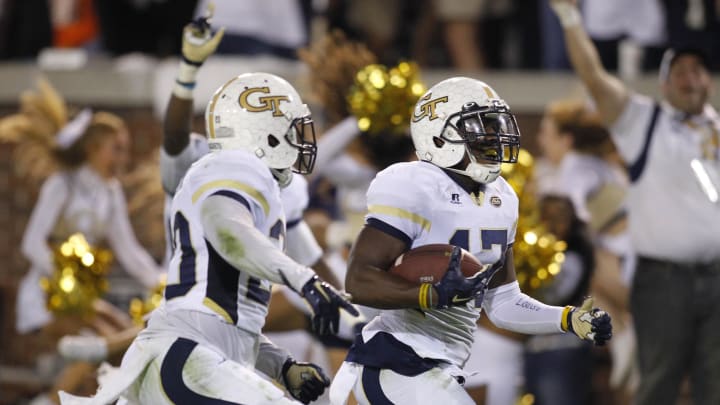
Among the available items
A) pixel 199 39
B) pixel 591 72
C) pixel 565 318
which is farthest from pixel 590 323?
pixel 591 72

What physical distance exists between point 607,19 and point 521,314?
4.55 meters

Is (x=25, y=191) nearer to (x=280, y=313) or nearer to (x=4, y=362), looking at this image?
(x=4, y=362)

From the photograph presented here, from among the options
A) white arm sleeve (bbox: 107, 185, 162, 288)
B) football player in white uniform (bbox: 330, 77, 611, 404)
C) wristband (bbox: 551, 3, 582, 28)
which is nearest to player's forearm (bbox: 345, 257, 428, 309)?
football player in white uniform (bbox: 330, 77, 611, 404)

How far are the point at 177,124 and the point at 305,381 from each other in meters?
1.26

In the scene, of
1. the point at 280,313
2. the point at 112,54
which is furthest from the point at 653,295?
the point at 112,54

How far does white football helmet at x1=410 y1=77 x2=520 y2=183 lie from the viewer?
4348 millimetres

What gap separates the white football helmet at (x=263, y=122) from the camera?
4.45 m

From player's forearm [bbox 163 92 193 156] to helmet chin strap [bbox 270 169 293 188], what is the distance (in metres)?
0.89

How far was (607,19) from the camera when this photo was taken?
28.4 feet

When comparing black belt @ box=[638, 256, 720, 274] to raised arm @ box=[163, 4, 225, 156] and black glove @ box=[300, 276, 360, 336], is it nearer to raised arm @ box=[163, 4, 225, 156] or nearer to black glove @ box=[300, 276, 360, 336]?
raised arm @ box=[163, 4, 225, 156]

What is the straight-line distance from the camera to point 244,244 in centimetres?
404

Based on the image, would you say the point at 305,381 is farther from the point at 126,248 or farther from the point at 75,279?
the point at 126,248

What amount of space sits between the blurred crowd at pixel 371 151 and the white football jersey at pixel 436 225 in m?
0.79

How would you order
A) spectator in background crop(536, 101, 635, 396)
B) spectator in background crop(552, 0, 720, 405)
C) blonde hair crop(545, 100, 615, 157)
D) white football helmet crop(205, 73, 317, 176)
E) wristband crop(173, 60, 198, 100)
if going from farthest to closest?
1. blonde hair crop(545, 100, 615, 157)
2. spectator in background crop(536, 101, 635, 396)
3. spectator in background crop(552, 0, 720, 405)
4. wristband crop(173, 60, 198, 100)
5. white football helmet crop(205, 73, 317, 176)
